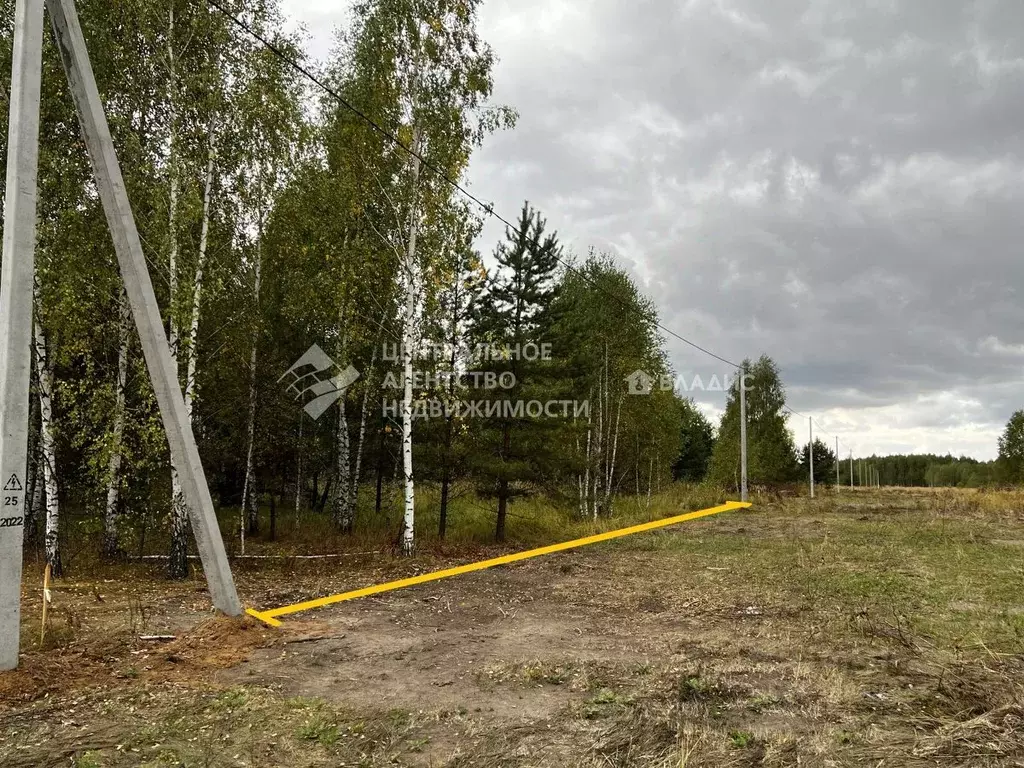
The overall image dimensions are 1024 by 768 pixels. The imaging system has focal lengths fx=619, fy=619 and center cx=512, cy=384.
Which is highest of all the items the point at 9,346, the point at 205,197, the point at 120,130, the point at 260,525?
the point at 120,130

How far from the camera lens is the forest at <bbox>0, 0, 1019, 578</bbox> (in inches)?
461

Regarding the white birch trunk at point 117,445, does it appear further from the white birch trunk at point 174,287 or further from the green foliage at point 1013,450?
the green foliage at point 1013,450

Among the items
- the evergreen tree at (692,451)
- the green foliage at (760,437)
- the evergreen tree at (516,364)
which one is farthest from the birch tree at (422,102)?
the evergreen tree at (692,451)

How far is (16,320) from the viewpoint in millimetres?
5777

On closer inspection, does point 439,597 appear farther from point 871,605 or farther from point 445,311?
point 445,311

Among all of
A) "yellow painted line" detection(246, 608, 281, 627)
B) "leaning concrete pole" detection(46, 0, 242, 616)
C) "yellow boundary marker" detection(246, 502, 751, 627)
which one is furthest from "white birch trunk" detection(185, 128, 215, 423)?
"leaning concrete pole" detection(46, 0, 242, 616)

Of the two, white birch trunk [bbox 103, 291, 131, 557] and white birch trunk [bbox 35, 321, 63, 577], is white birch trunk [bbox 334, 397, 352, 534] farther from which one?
white birch trunk [bbox 35, 321, 63, 577]

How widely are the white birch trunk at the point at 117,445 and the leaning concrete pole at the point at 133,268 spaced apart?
4544 mm

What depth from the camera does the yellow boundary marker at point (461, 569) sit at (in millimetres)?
9194

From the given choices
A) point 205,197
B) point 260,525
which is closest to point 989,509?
point 260,525

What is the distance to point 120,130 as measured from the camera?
11.7 m

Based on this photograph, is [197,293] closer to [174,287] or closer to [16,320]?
[174,287]

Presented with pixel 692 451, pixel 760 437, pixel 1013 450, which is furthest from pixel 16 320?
pixel 1013 450

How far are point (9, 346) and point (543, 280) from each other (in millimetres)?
14931
